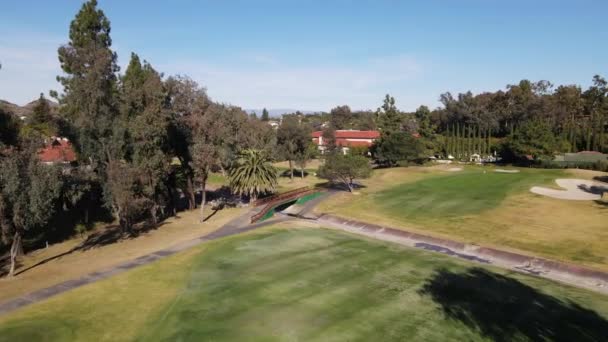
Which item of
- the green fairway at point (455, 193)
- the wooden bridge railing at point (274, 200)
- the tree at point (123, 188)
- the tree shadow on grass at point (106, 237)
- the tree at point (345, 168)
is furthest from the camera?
the tree at point (345, 168)

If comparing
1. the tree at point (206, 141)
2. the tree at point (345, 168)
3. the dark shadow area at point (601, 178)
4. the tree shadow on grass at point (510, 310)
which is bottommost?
the tree shadow on grass at point (510, 310)

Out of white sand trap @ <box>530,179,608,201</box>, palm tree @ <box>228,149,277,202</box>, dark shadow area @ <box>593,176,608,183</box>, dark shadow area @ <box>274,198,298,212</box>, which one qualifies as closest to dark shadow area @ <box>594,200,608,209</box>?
white sand trap @ <box>530,179,608,201</box>

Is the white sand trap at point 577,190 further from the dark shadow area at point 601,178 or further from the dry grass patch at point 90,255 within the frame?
the dry grass patch at point 90,255

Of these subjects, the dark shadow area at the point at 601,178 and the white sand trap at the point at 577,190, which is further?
the dark shadow area at the point at 601,178

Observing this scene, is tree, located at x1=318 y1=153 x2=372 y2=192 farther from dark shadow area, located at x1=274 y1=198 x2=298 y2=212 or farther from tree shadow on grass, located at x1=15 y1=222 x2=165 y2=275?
tree shadow on grass, located at x1=15 y1=222 x2=165 y2=275

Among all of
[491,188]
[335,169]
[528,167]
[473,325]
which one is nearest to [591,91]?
[528,167]

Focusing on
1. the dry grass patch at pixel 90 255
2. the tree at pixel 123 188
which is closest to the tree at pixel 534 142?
the dry grass patch at pixel 90 255
